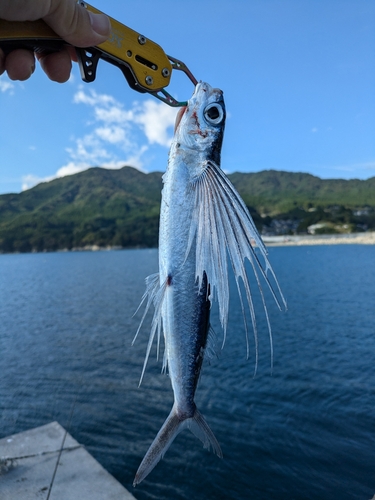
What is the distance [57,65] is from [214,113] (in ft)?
5.17

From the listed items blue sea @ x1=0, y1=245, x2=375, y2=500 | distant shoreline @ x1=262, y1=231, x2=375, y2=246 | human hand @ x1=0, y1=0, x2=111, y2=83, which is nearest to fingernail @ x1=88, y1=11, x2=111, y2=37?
human hand @ x1=0, y1=0, x2=111, y2=83

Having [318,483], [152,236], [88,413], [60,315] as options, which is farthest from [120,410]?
[152,236]

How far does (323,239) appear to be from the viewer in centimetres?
18350

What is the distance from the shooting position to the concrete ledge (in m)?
8.02

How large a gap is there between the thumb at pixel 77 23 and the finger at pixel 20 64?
0.75m

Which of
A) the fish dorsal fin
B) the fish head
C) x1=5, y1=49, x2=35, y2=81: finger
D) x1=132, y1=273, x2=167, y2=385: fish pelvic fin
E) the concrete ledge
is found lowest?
the concrete ledge

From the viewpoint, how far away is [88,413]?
15539mm

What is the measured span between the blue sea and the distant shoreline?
150m

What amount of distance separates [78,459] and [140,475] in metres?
8.32

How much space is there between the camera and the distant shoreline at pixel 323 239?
175375 millimetres

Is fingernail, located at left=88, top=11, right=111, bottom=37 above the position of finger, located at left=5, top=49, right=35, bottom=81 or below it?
below

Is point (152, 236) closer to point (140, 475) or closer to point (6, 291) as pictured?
point (6, 291)

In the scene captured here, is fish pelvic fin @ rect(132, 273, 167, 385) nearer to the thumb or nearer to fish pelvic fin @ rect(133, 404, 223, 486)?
fish pelvic fin @ rect(133, 404, 223, 486)

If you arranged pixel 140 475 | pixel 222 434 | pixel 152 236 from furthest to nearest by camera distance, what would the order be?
pixel 152 236 < pixel 222 434 < pixel 140 475
